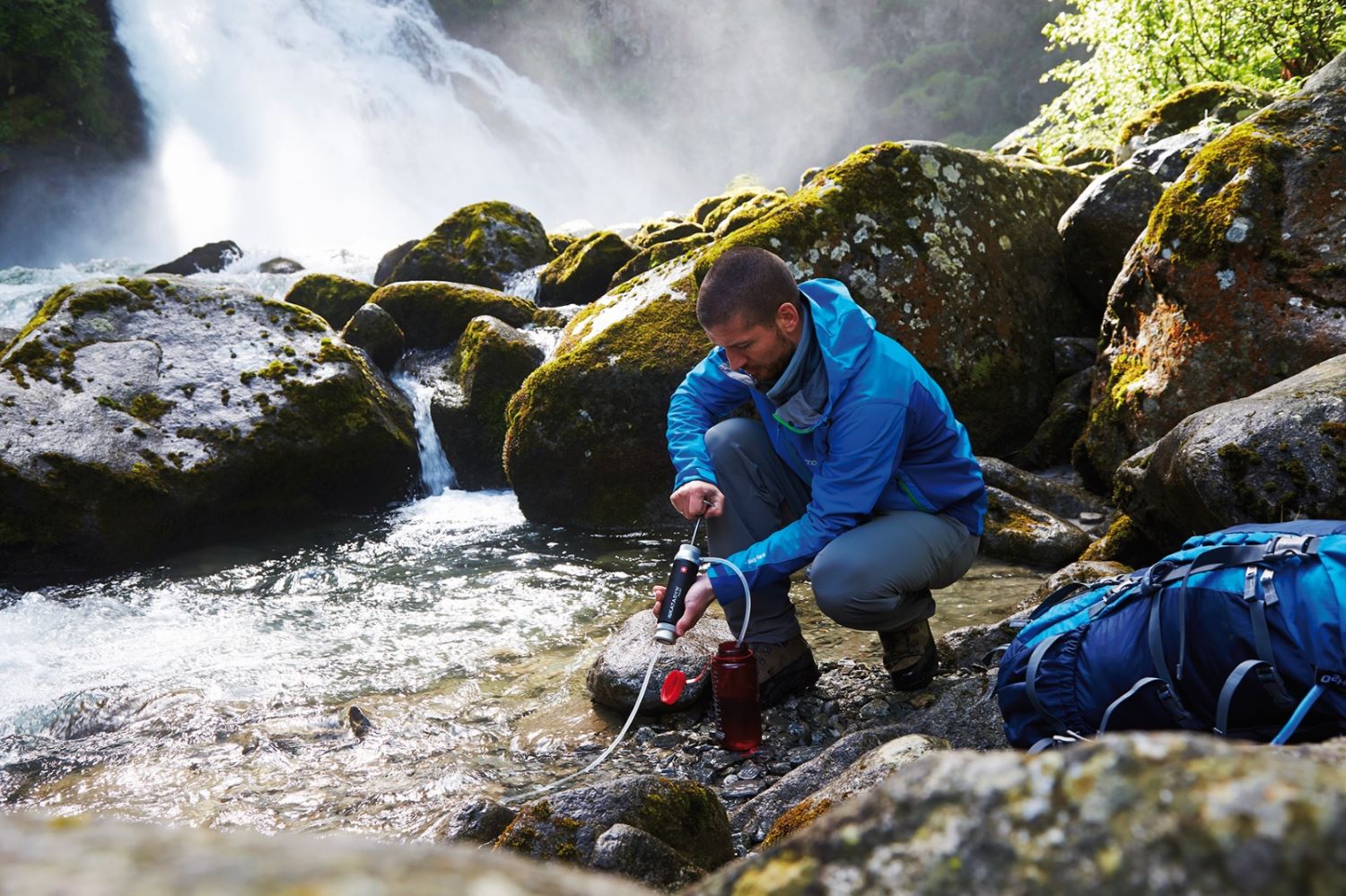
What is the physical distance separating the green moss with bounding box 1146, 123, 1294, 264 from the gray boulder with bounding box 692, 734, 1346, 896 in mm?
6325

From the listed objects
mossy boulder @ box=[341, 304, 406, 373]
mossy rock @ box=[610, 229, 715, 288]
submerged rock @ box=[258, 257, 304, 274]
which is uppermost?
submerged rock @ box=[258, 257, 304, 274]

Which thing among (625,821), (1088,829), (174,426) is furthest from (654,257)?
(1088,829)

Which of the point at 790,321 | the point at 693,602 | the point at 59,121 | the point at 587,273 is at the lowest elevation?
the point at 693,602

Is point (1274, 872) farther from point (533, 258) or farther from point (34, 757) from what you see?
point (533, 258)

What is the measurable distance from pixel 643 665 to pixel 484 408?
5891 millimetres

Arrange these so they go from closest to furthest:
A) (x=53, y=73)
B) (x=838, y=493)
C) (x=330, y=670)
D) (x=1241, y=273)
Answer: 1. (x=838, y=493)
2. (x=330, y=670)
3. (x=1241, y=273)
4. (x=53, y=73)

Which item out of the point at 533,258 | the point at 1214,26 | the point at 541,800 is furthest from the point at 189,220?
the point at 541,800

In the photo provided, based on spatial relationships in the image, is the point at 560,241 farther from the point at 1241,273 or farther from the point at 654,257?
the point at 1241,273

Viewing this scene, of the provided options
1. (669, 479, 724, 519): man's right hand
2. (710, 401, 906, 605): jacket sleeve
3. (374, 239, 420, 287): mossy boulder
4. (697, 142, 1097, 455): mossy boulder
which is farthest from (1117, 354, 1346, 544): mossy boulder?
(374, 239, 420, 287): mossy boulder

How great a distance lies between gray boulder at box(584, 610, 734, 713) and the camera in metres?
4.34

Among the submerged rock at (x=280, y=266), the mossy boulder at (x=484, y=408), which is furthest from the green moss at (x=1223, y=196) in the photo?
the submerged rock at (x=280, y=266)

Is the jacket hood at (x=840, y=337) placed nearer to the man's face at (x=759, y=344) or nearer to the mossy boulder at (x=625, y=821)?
the man's face at (x=759, y=344)

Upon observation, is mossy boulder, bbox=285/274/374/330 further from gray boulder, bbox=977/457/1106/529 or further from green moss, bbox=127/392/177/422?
gray boulder, bbox=977/457/1106/529

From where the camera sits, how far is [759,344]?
12.5 ft
